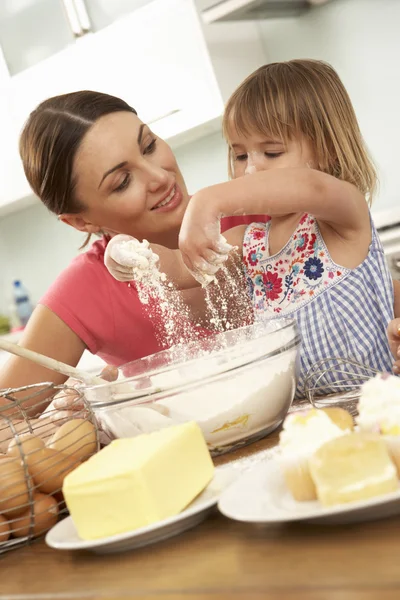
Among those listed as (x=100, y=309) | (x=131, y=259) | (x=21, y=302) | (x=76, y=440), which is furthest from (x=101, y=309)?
(x=21, y=302)

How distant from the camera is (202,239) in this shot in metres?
0.86

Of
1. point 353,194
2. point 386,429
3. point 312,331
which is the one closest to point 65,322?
point 312,331

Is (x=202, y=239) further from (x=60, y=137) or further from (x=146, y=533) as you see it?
(x=60, y=137)

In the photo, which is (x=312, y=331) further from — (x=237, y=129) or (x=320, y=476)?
(x=320, y=476)

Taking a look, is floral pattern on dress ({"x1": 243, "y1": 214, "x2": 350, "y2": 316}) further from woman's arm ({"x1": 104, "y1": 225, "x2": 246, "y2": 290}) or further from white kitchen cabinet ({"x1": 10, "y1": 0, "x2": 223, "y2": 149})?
white kitchen cabinet ({"x1": 10, "y1": 0, "x2": 223, "y2": 149})

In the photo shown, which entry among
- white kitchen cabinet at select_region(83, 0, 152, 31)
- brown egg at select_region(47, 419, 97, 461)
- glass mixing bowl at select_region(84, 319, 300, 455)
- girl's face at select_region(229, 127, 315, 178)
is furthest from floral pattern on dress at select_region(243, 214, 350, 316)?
white kitchen cabinet at select_region(83, 0, 152, 31)

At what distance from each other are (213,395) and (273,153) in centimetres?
73

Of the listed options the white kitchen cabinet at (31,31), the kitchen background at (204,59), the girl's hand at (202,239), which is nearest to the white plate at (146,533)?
the girl's hand at (202,239)

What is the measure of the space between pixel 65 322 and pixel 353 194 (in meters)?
0.68

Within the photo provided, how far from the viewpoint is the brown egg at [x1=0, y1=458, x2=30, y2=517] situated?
0.63 meters

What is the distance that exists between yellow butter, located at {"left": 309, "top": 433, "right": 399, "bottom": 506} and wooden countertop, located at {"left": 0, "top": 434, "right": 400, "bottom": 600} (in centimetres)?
2

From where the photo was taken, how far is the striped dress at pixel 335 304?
50.0 inches

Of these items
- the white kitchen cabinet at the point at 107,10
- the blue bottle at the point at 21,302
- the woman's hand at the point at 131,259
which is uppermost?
the white kitchen cabinet at the point at 107,10

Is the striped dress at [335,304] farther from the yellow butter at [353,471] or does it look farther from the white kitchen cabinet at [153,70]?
the white kitchen cabinet at [153,70]
